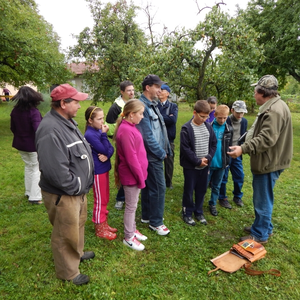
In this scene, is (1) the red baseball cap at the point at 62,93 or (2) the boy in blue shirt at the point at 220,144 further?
(2) the boy in blue shirt at the point at 220,144

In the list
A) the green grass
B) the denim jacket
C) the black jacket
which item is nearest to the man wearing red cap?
the green grass

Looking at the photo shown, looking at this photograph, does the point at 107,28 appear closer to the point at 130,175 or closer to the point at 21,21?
the point at 21,21

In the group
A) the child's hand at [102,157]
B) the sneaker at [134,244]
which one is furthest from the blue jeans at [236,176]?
the child's hand at [102,157]

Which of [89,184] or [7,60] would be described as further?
[7,60]

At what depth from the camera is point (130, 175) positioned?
10.1ft

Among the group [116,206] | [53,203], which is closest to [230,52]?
[116,206]

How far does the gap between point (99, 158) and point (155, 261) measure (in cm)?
150

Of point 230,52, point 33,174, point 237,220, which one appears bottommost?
point 237,220

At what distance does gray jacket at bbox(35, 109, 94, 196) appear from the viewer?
7.04 feet

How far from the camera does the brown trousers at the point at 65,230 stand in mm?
2352

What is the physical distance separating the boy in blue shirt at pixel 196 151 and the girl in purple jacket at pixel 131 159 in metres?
0.88

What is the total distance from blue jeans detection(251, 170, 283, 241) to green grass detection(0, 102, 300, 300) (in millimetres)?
273

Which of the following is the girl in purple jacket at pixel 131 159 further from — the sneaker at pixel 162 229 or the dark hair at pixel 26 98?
the dark hair at pixel 26 98

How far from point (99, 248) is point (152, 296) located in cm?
104
